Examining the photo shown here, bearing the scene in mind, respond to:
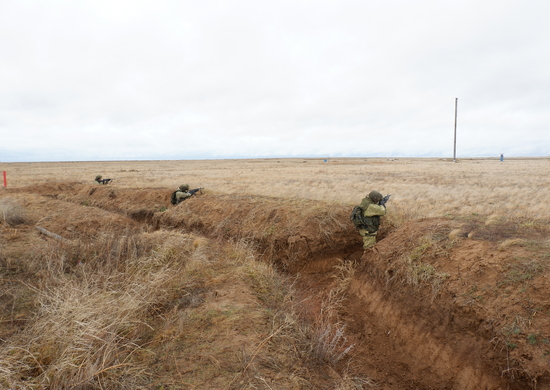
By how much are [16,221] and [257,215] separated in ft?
22.9

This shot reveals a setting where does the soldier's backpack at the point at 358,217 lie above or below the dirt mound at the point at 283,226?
above

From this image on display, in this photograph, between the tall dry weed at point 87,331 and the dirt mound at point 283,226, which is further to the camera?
the dirt mound at point 283,226

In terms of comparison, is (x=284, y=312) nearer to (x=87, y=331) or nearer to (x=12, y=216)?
(x=87, y=331)

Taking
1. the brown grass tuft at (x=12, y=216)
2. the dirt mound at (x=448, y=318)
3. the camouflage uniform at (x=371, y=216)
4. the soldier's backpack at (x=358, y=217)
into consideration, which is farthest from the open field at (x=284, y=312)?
the soldier's backpack at (x=358, y=217)

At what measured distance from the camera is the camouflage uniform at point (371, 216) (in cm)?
712

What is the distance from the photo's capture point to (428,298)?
15.9ft

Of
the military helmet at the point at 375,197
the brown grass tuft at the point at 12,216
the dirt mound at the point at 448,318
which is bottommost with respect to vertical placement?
the dirt mound at the point at 448,318

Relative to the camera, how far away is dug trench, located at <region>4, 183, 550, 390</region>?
3701 millimetres

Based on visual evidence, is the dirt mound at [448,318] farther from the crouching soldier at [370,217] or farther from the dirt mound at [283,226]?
the dirt mound at [283,226]

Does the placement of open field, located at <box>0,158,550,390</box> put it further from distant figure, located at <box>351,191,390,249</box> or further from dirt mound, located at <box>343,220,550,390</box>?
distant figure, located at <box>351,191,390,249</box>

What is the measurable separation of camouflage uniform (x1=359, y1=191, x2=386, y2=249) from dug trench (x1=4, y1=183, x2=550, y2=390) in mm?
408

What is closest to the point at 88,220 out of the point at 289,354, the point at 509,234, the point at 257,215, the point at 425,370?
the point at 257,215

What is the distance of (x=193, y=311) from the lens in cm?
434

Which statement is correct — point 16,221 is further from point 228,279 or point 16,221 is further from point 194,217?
point 228,279
